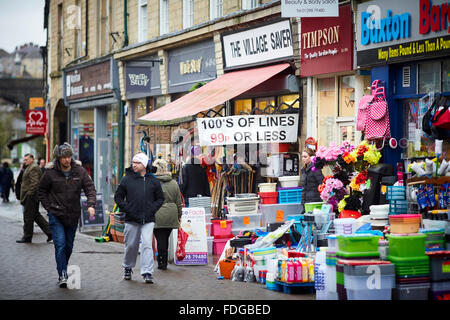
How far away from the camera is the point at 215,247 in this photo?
14.3 metres

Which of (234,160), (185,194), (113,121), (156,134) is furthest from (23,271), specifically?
(113,121)

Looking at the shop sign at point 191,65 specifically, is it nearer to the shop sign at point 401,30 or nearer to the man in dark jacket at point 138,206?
the shop sign at point 401,30

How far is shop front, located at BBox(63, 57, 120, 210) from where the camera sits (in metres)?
28.0

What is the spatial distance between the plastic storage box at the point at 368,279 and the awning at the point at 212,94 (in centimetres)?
786

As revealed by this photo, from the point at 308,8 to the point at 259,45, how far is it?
4395mm

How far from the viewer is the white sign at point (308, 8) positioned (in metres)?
13.7

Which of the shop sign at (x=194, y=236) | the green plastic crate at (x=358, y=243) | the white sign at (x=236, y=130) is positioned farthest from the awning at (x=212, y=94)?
the green plastic crate at (x=358, y=243)

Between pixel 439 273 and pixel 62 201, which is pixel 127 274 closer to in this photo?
pixel 62 201

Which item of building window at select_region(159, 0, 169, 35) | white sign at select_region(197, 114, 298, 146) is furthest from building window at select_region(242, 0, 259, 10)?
building window at select_region(159, 0, 169, 35)

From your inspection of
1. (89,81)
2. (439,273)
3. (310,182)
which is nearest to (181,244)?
(310,182)

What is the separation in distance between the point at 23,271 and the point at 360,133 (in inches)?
262

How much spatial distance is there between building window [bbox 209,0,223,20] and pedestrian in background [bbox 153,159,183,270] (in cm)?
880

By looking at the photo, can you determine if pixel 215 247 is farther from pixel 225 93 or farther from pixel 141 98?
pixel 141 98

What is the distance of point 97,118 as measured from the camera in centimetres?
3000
